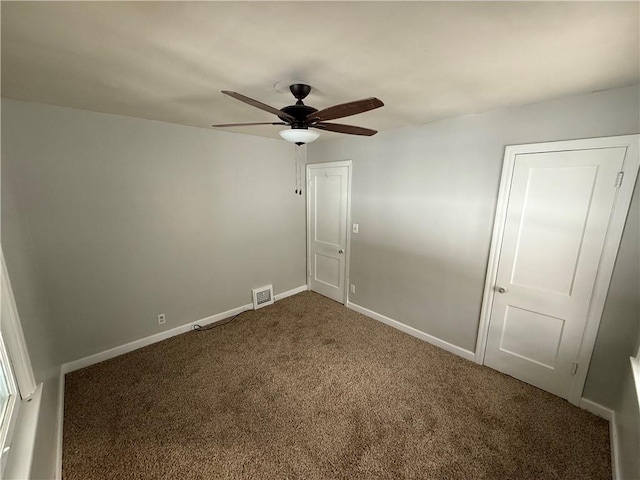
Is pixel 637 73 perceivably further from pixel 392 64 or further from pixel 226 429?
pixel 226 429

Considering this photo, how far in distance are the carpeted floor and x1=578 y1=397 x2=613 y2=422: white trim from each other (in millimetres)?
45

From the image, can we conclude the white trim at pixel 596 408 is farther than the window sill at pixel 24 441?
Yes

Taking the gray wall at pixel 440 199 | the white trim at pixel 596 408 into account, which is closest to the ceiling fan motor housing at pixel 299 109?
the gray wall at pixel 440 199

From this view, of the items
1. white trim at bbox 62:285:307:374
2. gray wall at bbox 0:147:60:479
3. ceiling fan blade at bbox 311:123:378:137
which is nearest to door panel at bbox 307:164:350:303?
white trim at bbox 62:285:307:374

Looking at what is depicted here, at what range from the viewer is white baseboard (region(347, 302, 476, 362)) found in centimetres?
263

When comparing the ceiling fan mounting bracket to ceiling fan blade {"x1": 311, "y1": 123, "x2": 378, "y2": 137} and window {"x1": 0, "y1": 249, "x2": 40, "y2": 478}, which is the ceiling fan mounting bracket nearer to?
ceiling fan blade {"x1": 311, "y1": 123, "x2": 378, "y2": 137}

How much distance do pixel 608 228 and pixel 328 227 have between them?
2698 mm

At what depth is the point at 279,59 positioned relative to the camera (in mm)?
1318

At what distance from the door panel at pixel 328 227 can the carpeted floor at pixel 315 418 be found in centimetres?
121

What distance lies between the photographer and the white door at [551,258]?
1.81 m

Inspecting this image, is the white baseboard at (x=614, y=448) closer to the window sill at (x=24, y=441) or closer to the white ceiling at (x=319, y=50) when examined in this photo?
the white ceiling at (x=319, y=50)

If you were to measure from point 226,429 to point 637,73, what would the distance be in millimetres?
3363

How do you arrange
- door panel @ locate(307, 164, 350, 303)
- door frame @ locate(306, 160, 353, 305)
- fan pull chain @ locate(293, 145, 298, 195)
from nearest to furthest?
door frame @ locate(306, 160, 353, 305), door panel @ locate(307, 164, 350, 303), fan pull chain @ locate(293, 145, 298, 195)

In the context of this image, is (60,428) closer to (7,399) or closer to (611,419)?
(7,399)
